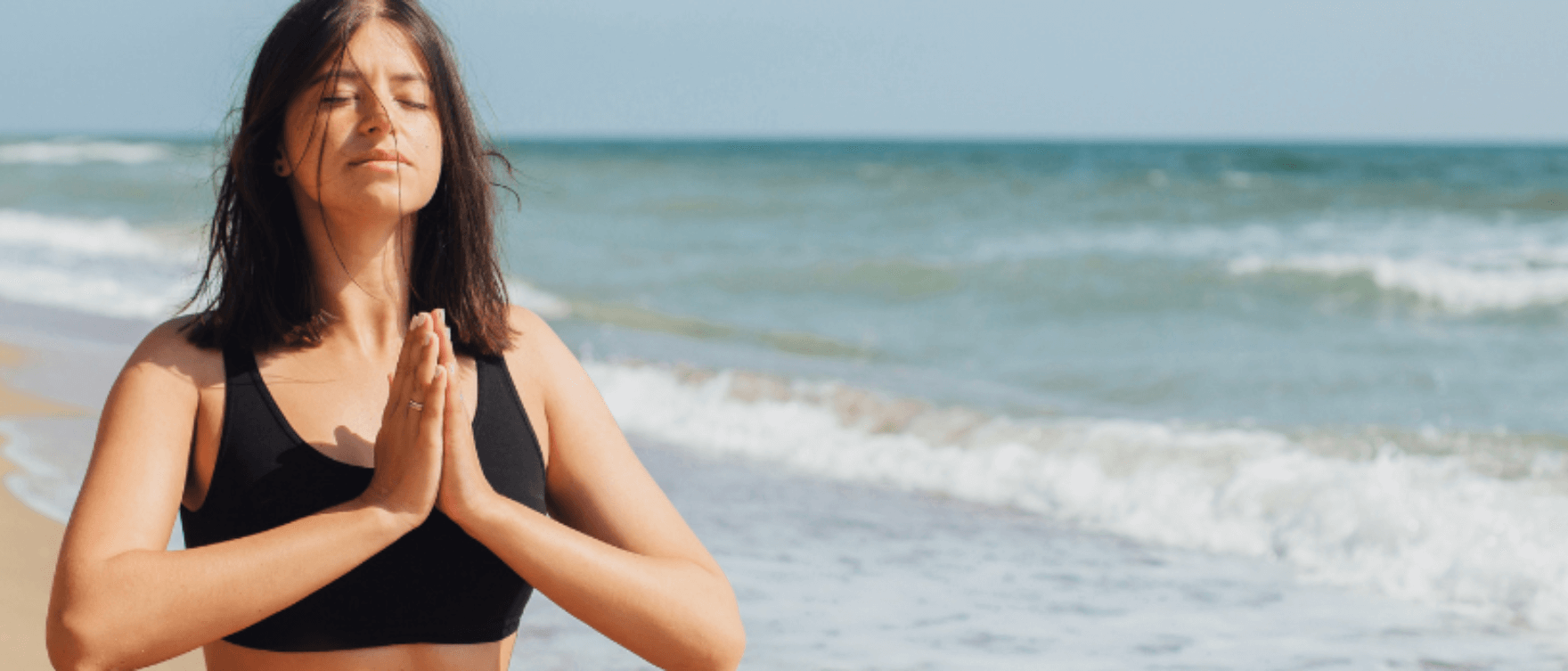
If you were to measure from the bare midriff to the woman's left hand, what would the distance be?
0.27 metres

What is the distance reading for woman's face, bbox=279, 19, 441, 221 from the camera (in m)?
1.69

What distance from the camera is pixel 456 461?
1.59 metres

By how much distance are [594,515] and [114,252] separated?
1874cm

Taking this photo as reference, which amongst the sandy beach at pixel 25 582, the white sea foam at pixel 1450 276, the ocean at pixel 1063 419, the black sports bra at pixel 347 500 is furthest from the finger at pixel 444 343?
the white sea foam at pixel 1450 276

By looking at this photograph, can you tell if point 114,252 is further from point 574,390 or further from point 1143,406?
point 574,390

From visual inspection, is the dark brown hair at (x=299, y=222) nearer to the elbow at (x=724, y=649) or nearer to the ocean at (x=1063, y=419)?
the elbow at (x=724, y=649)

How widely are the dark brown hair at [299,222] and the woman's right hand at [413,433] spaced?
257 mm

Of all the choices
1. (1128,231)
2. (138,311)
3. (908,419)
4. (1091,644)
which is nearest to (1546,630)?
(1091,644)

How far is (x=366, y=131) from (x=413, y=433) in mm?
405

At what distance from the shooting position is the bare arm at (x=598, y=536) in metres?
1.62

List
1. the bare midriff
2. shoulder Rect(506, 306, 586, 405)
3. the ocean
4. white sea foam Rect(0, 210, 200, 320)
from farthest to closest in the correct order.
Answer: white sea foam Rect(0, 210, 200, 320) < the ocean < shoulder Rect(506, 306, 586, 405) < the bare midriff

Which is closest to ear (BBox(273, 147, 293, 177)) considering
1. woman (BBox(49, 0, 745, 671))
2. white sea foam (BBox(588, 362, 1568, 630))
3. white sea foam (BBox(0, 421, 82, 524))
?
woman (BBox(49, 0, 745, 671))

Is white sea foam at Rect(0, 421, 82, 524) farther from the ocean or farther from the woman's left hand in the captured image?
the woman's left hand

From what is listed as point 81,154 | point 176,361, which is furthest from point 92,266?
point 81,154
